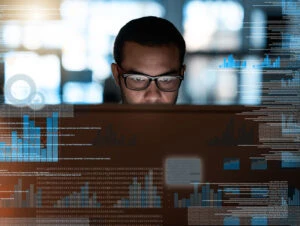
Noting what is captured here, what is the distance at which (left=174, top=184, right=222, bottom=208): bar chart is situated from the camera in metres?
0.66

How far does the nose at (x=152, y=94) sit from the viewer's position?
845mm

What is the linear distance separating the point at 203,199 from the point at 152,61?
38 centimetres

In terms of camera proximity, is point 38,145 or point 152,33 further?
point 152,33

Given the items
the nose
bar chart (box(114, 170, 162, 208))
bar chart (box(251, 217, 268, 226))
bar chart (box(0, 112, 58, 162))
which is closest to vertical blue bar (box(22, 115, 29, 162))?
bar chart (box(0, 112, 58, 162))

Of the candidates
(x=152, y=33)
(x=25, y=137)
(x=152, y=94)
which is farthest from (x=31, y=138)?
(x=152, y=33)

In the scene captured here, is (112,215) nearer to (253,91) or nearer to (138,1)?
(253,91)

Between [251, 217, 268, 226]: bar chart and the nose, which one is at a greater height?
the nose

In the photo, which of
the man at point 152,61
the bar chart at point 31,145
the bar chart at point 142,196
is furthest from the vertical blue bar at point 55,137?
the man at point 152,61

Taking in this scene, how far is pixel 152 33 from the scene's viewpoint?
2.99ft

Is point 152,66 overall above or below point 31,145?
above

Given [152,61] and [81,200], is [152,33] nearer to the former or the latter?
[152,61]

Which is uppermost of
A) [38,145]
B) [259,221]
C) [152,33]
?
[152,33]

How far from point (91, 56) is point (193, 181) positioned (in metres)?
1.51

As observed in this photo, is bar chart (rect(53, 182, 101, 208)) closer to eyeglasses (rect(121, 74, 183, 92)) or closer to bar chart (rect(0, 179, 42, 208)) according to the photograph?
bar chart (rect(0, 179, 42, 208))
